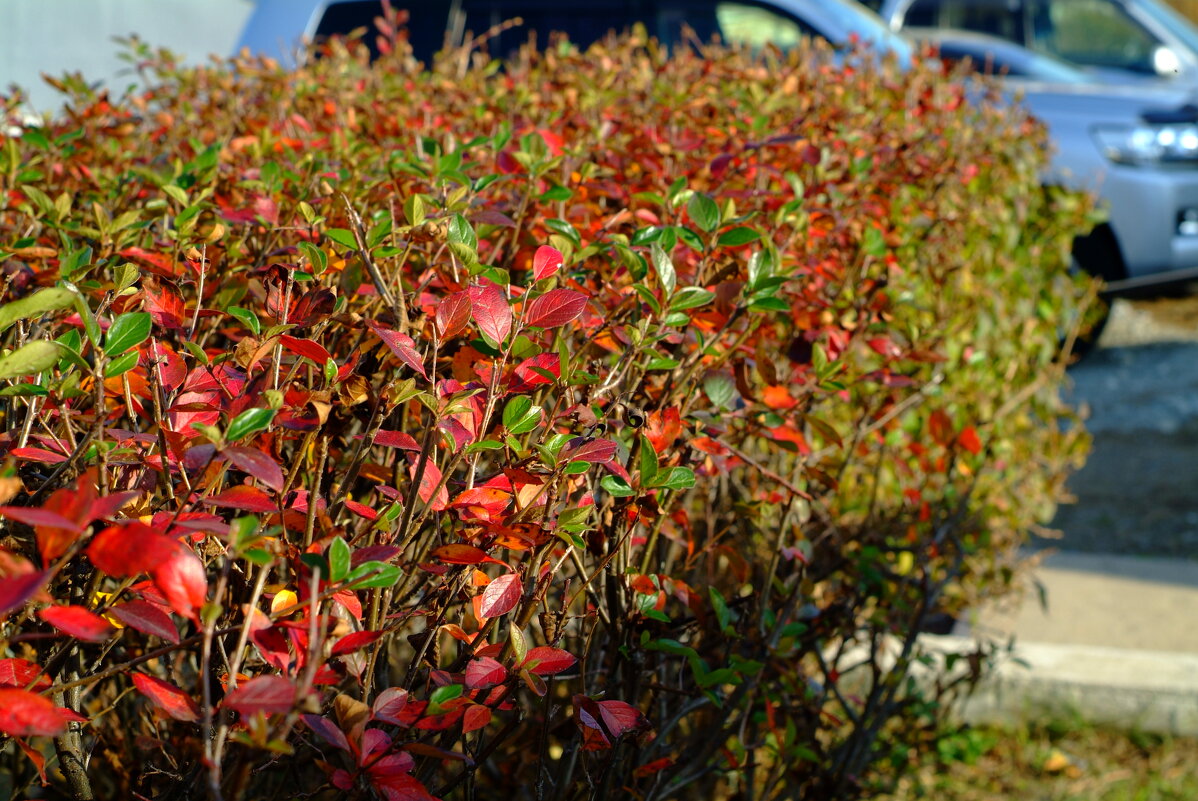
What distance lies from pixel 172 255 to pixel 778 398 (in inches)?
36.8

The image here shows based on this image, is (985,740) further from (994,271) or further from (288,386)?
(288,386)

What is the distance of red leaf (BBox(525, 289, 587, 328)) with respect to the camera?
1.25 m

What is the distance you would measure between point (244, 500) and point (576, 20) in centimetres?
593

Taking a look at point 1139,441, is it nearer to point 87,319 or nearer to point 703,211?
point 703,211

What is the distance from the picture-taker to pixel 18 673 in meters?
1.05

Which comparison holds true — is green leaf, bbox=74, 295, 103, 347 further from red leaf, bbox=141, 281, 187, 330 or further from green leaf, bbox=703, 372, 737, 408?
green leaf, bbox=703, 372, 737, 408

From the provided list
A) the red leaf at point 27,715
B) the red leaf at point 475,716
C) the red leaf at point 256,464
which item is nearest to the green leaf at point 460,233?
the red leaf at point 256,464

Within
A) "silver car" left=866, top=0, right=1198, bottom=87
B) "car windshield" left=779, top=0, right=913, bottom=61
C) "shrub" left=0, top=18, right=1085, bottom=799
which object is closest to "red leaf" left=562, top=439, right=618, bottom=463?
"shrub" left=0, top=18, right=1085, bottom=799

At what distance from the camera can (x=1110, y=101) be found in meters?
6.94

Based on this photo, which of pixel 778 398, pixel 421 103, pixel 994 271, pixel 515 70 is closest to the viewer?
pixel 778 398

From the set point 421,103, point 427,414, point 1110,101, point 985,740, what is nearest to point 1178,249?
point 1110,101

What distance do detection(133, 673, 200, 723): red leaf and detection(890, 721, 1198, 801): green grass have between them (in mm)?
2434

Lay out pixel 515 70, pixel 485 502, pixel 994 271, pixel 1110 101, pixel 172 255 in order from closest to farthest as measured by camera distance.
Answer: pixel 485 502 → pixel 172 255 → pixel 994 271 → pixel 515 70 → pixel 1110 101

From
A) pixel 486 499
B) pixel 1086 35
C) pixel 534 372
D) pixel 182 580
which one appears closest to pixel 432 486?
pixel 486 499
